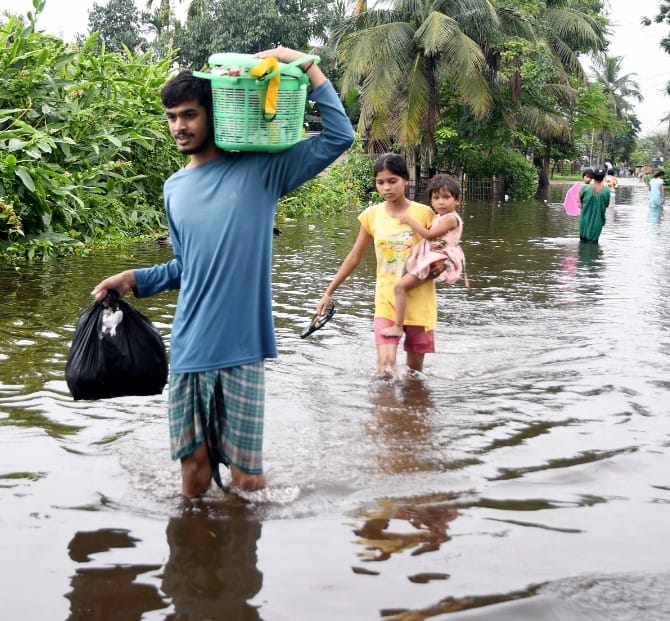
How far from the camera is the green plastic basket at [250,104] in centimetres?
344

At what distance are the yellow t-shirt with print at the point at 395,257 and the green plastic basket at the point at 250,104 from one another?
2490mm

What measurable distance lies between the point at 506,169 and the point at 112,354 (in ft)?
107

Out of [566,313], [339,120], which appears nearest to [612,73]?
[566,313]

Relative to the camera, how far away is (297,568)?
3410 millimetres

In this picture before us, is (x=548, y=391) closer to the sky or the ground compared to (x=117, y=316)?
closer to the ground

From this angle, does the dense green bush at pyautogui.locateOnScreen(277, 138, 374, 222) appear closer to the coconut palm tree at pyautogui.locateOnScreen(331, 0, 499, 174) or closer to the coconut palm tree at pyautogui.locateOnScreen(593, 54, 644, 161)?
the coconut palm tree at pyautogui.locateOnScreen(331, 0, 499, 174)

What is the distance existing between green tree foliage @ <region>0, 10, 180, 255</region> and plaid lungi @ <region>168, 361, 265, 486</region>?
25.4 ft

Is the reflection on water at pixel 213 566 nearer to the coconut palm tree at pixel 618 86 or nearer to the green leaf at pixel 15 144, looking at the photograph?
the green leaf at pixel 15 144

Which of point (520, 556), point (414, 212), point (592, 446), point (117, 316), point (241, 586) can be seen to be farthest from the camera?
point (414, 212)

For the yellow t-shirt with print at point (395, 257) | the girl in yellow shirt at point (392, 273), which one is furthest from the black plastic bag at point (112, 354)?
the yellow t-shirt with print at point (395, 257)

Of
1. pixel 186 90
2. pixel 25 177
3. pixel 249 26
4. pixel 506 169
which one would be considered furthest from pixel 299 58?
pixel 249 26

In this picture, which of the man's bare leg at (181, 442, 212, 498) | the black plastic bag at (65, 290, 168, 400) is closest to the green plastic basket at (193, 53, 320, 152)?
the black plastic bag at (65, 290, 168, 400)

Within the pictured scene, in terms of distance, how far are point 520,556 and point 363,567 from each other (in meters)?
0.59

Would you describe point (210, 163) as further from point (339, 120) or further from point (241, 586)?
point (241, 586)
